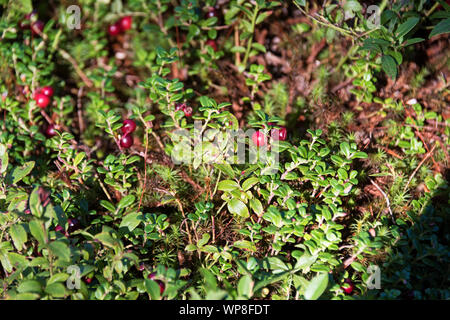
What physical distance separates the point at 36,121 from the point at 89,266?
1.75m

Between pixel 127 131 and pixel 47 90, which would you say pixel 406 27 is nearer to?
pixel 127 131

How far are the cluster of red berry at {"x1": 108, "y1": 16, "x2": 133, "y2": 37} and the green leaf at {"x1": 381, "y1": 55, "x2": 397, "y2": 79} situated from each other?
2456 mm

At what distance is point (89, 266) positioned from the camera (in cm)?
181

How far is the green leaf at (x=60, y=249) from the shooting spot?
1.71m

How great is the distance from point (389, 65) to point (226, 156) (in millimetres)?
1129

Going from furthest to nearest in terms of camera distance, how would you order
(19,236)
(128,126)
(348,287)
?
(128,126) → (348,287) → (19,236)

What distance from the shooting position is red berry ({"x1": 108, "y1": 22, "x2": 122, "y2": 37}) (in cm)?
366

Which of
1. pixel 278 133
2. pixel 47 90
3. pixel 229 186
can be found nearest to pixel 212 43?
pixel 278 133

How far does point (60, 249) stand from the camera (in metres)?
1.72

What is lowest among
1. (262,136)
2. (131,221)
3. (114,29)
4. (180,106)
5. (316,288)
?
(316,288)

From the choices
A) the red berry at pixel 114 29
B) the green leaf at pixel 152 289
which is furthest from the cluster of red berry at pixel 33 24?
the green leaf at pixel 152 289

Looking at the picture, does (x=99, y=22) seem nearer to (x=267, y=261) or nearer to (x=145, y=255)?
(x=145, y=255)

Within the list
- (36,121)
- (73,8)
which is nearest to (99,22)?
(73,8)
